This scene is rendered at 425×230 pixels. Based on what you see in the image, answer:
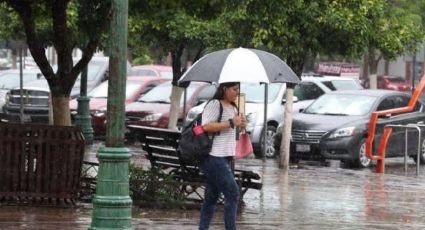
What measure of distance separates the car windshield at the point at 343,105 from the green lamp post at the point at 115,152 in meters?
12.9

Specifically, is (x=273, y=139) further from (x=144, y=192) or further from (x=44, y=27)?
(x=144, y=192)

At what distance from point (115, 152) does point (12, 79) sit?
22.9 metres

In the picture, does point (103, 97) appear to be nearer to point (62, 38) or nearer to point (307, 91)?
point (307, 91)

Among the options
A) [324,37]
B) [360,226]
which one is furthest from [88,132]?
[360,226]

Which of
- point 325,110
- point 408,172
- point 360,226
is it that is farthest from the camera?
point 325,110

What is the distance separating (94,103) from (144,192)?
13409 millimetres

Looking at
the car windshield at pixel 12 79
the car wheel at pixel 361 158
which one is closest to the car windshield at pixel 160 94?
the car windshield at pixel 12 79

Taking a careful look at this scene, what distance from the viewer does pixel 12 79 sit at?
3136 cm

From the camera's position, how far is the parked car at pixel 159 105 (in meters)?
24.4

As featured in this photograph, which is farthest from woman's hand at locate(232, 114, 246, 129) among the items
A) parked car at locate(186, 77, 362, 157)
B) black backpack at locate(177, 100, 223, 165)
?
parked car at locate(186, 77, 362, 157)

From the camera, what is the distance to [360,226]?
464 inches

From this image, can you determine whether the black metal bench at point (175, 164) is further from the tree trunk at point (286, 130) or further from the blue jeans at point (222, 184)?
the tree trunk at point (286, 130)

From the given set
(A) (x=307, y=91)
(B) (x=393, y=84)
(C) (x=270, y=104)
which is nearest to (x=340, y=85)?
(A) (x=307, y=91)

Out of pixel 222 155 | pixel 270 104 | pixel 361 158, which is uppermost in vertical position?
pixel 270 104
